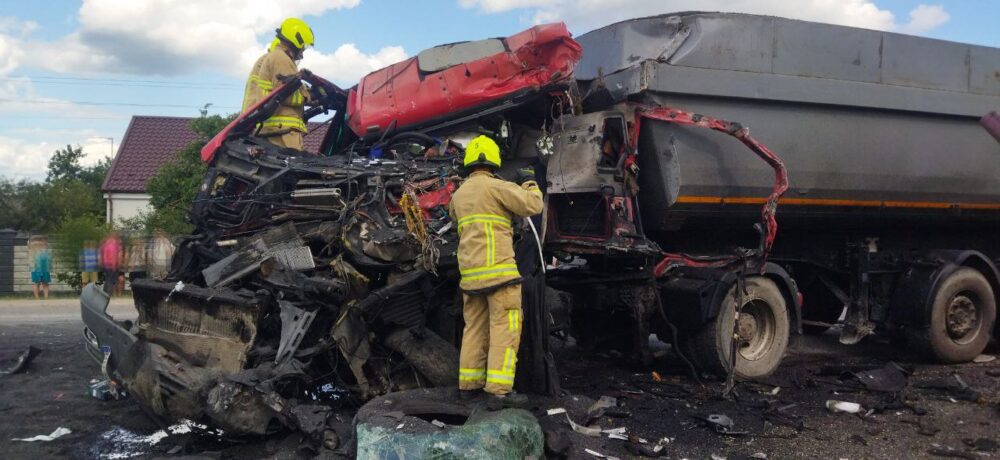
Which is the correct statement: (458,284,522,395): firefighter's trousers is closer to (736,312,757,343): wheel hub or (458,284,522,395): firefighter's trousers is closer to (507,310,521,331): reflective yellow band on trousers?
(507,310,521,331): reflective yellow band on trousers

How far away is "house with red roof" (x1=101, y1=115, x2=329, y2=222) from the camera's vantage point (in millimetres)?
23891

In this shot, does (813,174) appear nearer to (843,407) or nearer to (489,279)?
(843,407)

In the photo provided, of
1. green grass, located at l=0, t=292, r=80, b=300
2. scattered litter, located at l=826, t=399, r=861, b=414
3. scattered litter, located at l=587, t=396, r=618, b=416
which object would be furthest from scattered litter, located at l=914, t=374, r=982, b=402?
green grass, located at l=0, t=292, r=80, b=300

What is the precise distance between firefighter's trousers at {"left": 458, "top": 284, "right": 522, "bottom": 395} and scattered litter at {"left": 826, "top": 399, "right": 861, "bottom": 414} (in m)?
2.45

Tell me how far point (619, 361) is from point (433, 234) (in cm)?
271

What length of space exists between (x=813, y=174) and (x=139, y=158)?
24.0 metres

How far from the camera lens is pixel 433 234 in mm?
4910

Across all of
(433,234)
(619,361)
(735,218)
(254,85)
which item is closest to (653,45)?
(735,218)

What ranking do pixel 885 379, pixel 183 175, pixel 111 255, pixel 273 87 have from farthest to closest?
pixel 183 175 → pixel 111 255 → pixel 273 87 → pixel 885 379

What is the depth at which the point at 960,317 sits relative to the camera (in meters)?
7.25

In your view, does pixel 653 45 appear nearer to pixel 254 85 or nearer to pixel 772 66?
pixel 772 66

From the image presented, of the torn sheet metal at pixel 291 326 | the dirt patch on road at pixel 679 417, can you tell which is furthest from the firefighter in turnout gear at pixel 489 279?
the torn sheet metal at pixel 291 326

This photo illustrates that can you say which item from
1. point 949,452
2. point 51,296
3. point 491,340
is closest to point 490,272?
point 491,340

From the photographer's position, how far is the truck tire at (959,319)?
275 inches
